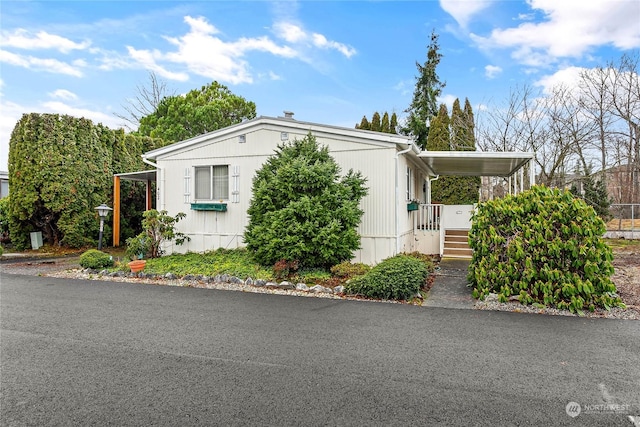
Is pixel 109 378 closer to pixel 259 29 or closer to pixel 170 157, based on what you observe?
pixel 170 157

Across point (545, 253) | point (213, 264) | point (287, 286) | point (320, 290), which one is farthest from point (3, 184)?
point (545, 253)

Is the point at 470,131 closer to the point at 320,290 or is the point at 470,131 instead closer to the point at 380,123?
the point at 380,123

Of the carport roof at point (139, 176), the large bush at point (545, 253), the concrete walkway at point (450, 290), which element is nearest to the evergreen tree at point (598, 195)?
the concrete walkway at point (450, 290)

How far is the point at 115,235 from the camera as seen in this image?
14.1m

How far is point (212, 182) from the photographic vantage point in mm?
10492


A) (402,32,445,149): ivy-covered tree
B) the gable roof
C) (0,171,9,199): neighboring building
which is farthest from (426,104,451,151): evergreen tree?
(0,171,9,199): neighboring building

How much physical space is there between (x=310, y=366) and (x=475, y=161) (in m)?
8.84

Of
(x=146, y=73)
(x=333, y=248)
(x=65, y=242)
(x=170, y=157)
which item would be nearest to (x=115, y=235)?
(x=65, y=242)

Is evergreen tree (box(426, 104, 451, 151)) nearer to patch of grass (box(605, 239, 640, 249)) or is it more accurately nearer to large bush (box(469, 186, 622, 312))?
patch of grass (box(605, 239, 640, 249))

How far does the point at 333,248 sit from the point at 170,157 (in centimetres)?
582

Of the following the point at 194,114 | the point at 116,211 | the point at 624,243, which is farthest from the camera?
the point at 194,114

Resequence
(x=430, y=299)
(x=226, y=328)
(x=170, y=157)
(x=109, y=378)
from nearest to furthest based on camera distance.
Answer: (x=109, y=378)
(x=226, y=328)
(x=430, y=299)
(x=170, y=157)

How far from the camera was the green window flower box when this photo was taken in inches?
400

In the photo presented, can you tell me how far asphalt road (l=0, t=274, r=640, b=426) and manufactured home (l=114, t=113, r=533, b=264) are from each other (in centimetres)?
349
